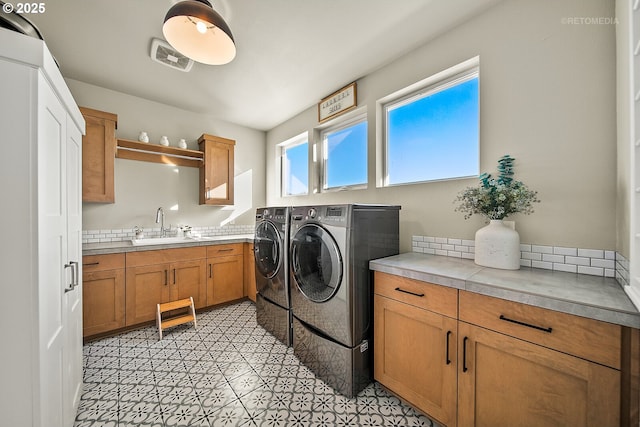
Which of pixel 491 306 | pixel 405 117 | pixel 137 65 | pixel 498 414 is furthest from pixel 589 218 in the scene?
pixel 137 65

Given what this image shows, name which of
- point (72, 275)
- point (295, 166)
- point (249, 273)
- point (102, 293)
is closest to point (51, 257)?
point (72, 275)

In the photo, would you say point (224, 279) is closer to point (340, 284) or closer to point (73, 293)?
point (73, 293)

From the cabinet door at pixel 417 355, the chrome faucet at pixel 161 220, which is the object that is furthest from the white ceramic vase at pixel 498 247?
the chrome faucet at pixel 161 220

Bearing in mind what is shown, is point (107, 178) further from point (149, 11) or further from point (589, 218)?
point (589, 218)

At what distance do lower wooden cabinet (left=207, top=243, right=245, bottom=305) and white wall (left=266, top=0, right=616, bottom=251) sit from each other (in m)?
2.39

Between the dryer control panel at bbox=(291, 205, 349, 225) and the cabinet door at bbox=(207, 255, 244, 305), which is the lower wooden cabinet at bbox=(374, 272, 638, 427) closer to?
the dryer control panel at bbox=(291, 205, 349, 225)

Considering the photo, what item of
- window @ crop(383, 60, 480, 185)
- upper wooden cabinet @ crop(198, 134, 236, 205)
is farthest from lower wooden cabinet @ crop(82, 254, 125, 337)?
window @ crop(383, 60, 480, 185)

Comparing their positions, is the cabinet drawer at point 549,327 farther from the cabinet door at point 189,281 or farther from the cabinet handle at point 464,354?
the cabinet door at point 189,281

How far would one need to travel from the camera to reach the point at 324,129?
121 inches

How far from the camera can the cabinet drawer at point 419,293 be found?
3.98ft

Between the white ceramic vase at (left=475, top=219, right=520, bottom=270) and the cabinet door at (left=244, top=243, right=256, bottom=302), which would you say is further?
the cabinet door at (left=244, top=243, right=256, bottom=302)

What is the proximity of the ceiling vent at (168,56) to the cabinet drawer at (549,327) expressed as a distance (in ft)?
9.27

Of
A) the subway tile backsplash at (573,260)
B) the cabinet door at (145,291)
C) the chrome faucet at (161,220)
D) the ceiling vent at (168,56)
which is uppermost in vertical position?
the ceiling vent at (168,56)

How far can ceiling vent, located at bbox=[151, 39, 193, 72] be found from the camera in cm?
194
